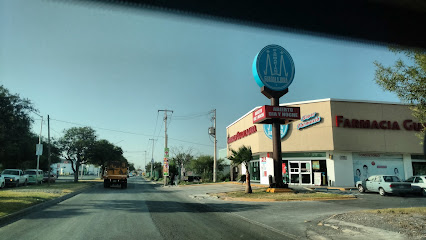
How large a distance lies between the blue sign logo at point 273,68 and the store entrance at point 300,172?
11.0 metres

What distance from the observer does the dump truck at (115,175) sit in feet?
105

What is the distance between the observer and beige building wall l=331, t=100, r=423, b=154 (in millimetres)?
27250

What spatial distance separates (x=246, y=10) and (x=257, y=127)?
89.5ft

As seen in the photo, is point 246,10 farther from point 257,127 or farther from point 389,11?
point 257,127

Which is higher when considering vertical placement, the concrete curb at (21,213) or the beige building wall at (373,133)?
the beige building wall at (373,133)

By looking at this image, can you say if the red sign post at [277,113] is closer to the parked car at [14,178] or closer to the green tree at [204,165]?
the parked car at [14,178]

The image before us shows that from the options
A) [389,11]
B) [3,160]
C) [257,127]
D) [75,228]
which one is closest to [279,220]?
[75,228]

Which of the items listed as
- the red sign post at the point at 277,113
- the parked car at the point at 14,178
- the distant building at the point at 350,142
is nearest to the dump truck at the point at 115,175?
the parked car at the point at 14,178

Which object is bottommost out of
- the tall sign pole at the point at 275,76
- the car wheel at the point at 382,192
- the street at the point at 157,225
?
the car wheel at the point at 382,192

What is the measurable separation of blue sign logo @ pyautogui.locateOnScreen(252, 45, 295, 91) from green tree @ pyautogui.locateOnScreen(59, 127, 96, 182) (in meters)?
28.4

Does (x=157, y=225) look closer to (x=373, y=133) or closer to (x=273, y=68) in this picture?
(x=273, y=68)

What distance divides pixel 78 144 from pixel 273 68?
29838 mm

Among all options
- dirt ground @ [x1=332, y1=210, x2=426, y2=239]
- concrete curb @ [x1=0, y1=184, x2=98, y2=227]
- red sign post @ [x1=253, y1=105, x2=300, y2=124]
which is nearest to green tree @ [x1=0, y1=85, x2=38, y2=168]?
concrete curb @ [x1=0, y1=184, x2=98, y2=227]

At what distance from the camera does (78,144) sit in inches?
1576
